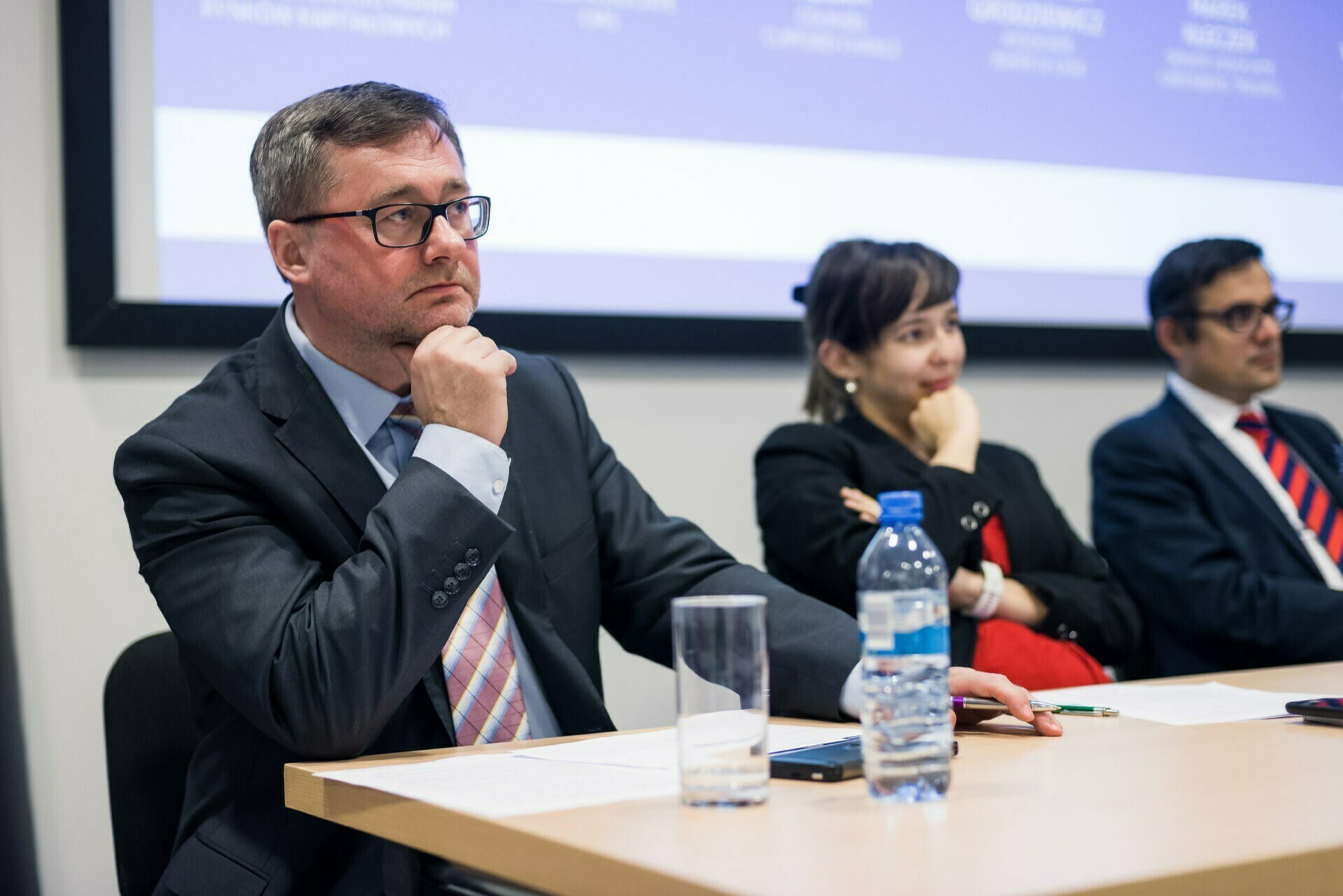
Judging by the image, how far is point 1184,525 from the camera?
2613mm

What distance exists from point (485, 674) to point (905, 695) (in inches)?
26.6

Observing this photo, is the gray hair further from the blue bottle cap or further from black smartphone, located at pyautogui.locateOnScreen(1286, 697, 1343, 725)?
black smartphone, located at pyautogui.locateOnScreen(1286, 697, 1343, 725)

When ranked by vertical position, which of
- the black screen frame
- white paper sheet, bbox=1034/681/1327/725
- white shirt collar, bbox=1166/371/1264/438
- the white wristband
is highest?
the black screen frame

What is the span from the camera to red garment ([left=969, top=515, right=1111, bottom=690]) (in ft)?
7.28

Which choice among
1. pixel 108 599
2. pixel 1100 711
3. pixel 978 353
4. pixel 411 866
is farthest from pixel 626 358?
pixel 411 866

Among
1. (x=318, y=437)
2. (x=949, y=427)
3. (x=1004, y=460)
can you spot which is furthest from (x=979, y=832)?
(x=1004, y=460)

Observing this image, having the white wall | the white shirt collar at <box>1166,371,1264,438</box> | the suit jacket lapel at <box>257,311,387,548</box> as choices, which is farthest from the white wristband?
the white wall

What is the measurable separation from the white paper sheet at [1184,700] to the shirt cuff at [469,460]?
71 cm

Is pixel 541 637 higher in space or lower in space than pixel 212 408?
lower

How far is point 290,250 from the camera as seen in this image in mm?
1729

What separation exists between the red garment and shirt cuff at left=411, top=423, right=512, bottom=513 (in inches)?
42.0

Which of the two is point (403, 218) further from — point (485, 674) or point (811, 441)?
point (811, 441)

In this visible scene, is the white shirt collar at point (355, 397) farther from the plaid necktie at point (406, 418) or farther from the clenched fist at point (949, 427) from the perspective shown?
the clenched fist at point (949, 427)

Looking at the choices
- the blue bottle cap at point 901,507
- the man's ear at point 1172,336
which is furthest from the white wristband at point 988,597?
the blue bottle cap at point 901,507
